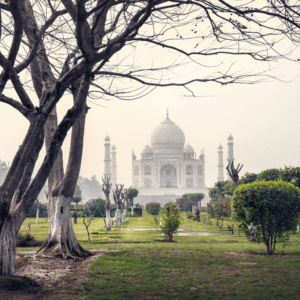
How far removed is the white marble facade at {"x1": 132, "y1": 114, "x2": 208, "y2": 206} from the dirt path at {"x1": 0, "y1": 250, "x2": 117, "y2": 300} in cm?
5233

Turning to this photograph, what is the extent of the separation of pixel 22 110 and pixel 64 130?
78 cm

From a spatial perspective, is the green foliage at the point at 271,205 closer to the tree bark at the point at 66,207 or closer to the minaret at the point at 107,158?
the tree bark at the point at 66,207

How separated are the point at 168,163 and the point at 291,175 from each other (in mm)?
43591

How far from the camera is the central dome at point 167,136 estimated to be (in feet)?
200

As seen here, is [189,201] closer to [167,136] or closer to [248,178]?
[248,178]

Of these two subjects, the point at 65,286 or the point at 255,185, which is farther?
the point at 255,185

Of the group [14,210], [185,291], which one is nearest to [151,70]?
[14,210]

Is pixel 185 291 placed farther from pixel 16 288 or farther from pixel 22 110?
pixel 22 110

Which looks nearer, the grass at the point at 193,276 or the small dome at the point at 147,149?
the grass at the point at 193,276

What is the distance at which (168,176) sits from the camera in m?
62.0

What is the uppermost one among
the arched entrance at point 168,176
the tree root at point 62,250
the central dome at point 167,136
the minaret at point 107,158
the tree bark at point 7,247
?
the central dome at point 167,136

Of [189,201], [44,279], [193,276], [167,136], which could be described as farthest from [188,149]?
[44,279]

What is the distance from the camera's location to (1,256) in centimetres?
523

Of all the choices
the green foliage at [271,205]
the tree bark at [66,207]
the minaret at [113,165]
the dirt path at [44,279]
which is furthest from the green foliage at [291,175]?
the minaret at [113,165]
